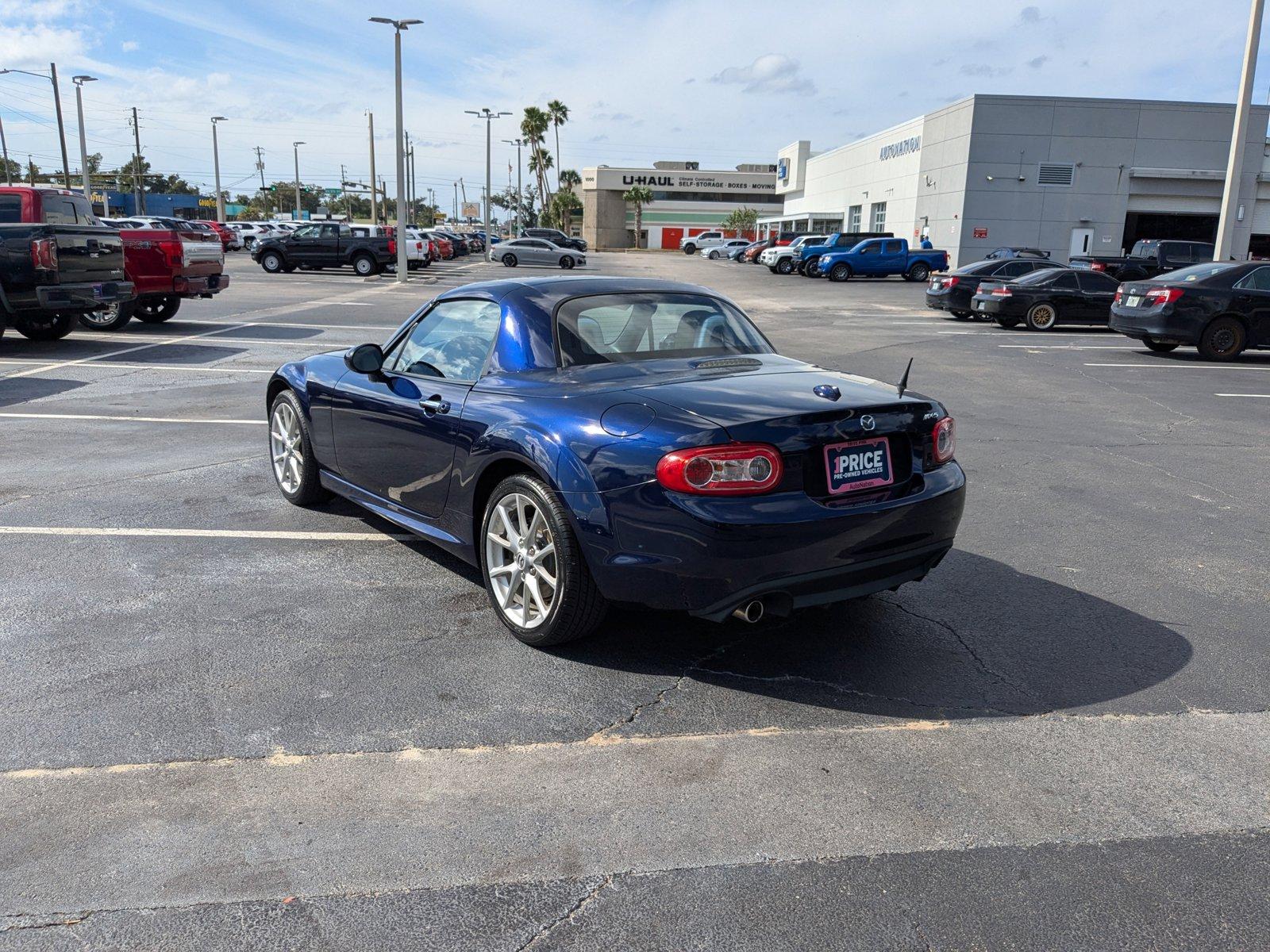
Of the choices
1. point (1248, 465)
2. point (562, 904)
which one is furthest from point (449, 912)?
point (1248, 465)

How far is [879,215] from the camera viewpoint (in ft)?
195

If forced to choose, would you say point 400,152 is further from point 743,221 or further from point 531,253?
point 743,221

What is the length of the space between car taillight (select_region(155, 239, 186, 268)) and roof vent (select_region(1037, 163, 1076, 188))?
3919cm

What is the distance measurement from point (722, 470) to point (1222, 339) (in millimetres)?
14824

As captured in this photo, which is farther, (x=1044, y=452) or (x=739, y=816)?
(x=1044, y=452)

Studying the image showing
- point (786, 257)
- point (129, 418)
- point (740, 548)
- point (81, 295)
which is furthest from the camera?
point (786, 257)

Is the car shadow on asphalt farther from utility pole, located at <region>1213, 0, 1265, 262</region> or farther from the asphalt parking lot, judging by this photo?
utility pole, located at <region>1213, 0, 1265, 262</region>

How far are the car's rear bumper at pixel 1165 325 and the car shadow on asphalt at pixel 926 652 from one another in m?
12.1

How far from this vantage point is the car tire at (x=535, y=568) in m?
4.04

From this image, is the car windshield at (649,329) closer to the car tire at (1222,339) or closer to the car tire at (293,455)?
the car tire at (293,455)

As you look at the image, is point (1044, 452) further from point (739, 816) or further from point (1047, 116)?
point (1047, 116)

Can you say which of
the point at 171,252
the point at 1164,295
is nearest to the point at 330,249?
the point at 171,252

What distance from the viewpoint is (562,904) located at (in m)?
2.67

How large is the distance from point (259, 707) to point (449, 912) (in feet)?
4.83
